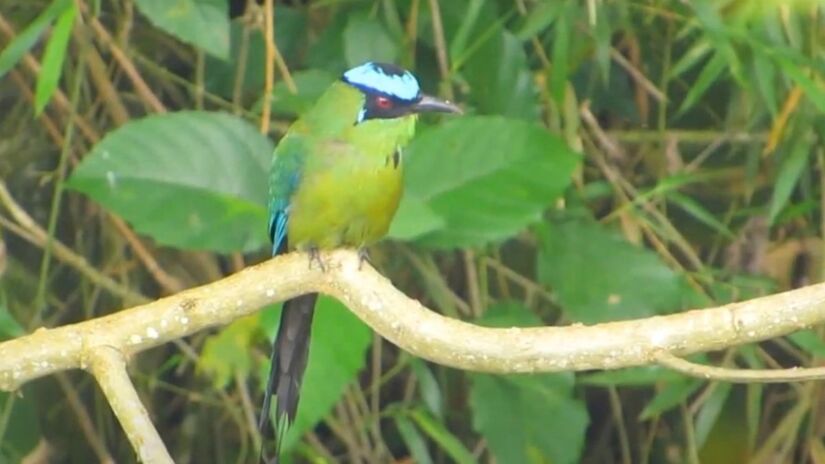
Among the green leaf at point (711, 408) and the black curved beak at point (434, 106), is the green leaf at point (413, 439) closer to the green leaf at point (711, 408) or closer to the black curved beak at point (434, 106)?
the green leaf at point (711, 408)

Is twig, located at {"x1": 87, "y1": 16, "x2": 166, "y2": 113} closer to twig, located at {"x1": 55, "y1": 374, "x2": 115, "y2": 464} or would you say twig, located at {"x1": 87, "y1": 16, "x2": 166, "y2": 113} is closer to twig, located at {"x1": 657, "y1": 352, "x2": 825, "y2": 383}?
twig, located at {"x1": 55, "y1": 374, "x2": 115, "y2": 464}

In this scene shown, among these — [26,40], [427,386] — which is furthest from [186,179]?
[427,386]

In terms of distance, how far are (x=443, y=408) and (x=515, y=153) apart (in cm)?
60

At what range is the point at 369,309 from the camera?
5.67ft

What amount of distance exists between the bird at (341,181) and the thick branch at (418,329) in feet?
0.73

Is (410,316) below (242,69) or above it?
below

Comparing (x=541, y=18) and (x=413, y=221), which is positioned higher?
(x=541, y=18)

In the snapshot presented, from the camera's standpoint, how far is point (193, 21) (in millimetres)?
2217

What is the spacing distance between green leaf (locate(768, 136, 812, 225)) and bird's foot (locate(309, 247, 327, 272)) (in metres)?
0.72

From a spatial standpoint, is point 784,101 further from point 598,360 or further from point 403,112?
point 598,360

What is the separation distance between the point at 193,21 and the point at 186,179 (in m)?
0.22

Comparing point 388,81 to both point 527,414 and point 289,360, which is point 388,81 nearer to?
point 289,360

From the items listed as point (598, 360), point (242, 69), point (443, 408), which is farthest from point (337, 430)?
point (598, 360)

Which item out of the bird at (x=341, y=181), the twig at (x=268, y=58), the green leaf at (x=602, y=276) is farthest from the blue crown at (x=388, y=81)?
the green leaf at (x=602, y=276)
